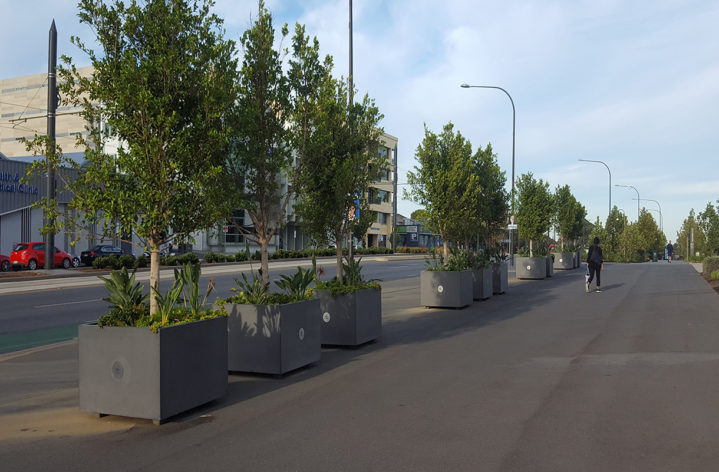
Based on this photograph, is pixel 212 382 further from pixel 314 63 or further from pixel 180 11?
pixel 314 63

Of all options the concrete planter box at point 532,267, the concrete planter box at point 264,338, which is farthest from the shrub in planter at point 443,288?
the concrete planter box at point 532,267

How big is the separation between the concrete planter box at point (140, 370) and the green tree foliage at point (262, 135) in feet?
8.88

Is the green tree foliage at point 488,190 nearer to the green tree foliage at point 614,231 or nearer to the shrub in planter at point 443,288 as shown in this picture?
the shrub in planter at point 443,288

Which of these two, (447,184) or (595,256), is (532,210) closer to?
(595,256)

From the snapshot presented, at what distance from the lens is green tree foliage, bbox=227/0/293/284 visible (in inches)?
331

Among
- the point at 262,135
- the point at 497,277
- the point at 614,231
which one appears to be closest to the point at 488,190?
the point at 497,277

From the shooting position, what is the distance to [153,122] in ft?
20.2

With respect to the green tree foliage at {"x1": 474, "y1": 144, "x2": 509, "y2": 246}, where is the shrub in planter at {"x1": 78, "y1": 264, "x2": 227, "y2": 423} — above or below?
below

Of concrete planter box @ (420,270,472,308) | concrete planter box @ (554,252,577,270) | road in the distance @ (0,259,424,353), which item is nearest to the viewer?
road in the distance @ (0,259,424,353)

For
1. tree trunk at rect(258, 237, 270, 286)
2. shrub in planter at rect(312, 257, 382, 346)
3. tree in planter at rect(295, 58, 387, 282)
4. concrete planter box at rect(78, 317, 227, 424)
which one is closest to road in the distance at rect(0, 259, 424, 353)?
tree in planter at rect(295, 58, 387, 282)

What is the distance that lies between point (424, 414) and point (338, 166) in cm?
487

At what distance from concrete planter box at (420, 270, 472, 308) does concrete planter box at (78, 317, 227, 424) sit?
943cm

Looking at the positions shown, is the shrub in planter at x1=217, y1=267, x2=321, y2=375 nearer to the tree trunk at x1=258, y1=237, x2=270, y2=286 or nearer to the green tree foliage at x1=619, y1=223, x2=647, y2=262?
the tree trunk at x1=258, y1=237, x2=270, y2=286

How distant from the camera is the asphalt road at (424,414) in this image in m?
4.55
